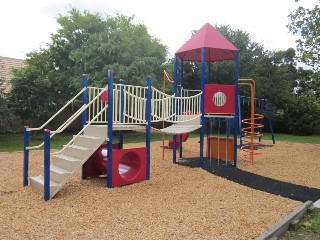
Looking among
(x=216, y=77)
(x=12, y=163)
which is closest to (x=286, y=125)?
(x=216, y=77)

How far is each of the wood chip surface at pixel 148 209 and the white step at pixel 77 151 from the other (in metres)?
0.65

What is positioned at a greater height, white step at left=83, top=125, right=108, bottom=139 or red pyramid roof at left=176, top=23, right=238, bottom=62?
red pyramid roof at left=176, top=23, right=238, bottom=62

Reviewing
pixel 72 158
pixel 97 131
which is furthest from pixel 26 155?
pixel 97 131

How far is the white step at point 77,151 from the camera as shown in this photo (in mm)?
5913

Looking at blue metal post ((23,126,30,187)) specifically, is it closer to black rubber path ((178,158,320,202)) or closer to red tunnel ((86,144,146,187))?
red tunnel ((86,144,146,187))

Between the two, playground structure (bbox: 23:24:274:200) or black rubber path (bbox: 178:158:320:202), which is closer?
black rubber path (bbox: 178:158:320:202)

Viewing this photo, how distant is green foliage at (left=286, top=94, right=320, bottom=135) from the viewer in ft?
71.1

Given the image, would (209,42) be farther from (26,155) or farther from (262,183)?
(26,155)

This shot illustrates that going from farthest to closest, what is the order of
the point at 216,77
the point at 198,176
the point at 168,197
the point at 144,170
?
the point at 216,77 → the point at 198,176 → the point at 144,170 → the point at 168,197

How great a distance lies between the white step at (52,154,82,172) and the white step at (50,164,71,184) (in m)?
0.09

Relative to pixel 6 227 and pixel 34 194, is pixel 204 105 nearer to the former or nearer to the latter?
pixel 34 194

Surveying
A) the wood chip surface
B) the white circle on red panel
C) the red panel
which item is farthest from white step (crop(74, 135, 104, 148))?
the white circle on red panel

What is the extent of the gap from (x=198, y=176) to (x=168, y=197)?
194 cm

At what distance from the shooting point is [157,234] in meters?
3.79
